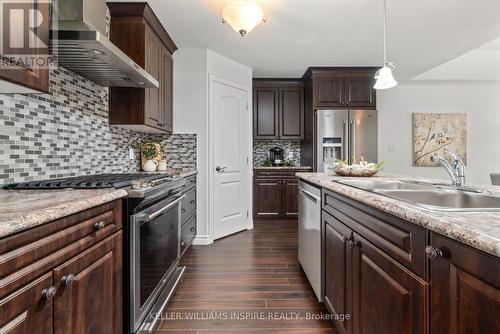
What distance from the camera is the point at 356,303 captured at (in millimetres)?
1279

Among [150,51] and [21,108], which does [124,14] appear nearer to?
[150,51]

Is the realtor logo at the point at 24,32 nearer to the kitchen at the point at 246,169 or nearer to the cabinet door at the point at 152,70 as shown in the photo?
the kitchen at the point at 246,169

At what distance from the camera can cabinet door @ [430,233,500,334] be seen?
58cm

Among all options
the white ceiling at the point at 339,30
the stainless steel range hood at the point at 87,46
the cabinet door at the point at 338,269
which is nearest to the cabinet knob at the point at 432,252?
the cabinet door at the point at 338,269

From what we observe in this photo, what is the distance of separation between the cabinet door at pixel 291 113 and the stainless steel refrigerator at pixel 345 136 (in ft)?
1.92

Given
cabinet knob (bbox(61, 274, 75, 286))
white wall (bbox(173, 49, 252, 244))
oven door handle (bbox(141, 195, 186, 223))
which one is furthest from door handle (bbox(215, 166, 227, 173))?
cabinet knob (bbox(61, 274, 75, 286))

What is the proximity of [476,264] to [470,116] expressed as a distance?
6.29m

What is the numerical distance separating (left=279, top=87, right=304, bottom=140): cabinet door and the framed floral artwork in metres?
2.39

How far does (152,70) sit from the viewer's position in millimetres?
2713

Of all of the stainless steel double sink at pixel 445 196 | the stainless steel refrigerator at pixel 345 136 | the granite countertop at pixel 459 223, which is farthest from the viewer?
the stainless steel refrigerator at pixel 345 136

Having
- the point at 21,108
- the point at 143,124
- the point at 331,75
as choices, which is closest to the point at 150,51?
the point at 143,124

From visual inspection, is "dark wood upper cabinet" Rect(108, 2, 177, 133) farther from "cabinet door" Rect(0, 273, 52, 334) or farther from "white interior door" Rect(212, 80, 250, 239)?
"cabinet door" Rect(0, 273, 52, 334)

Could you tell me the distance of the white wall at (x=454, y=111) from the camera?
5406 mm

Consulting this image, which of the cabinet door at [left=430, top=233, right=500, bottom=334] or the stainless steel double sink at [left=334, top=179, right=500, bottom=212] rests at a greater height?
the stainless steel double sink at [left=334, top=179, right=500, bottom=212]
